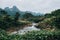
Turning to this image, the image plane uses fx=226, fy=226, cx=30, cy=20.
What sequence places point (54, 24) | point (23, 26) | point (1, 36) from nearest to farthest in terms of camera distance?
point (1, 36) → point (54, 24) → point (23, 26)

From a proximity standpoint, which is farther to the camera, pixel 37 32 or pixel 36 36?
pixel 37 32

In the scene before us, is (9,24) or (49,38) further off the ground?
(9,24)

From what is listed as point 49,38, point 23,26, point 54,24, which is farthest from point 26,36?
point 23,26

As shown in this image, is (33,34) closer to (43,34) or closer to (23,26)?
(43,34)

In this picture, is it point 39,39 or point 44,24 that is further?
point 44,24

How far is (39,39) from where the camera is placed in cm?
1859

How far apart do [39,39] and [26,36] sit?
1.12 m

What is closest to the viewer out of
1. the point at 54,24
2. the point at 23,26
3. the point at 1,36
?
the point at 1,36

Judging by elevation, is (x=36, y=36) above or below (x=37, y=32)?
below

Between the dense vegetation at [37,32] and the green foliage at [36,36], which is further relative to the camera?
the dense vegetation at [37,32]

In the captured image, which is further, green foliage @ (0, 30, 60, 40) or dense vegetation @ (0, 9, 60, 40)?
dense vegetation @ (0, 9, 60, 40)

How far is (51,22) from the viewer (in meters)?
28.9

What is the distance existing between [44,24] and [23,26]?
349cm

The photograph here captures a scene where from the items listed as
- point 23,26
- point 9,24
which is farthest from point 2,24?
point 23,26
